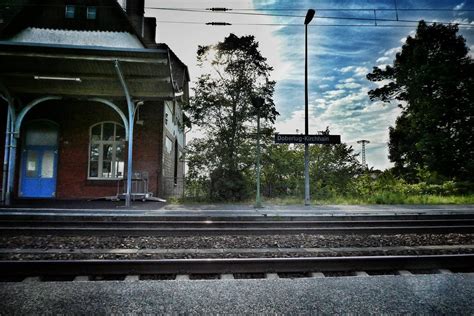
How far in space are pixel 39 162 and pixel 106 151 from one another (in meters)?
3.81

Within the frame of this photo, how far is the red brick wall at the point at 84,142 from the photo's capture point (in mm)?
16125

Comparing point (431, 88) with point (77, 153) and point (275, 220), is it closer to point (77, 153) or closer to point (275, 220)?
point (275, 220)

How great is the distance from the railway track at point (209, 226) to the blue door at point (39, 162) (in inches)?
294

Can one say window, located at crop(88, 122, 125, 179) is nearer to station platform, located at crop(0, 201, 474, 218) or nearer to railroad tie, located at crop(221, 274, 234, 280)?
station platform, located at crop(0, 201, 474, 218)

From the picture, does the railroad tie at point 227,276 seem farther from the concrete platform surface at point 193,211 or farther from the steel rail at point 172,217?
the concrete platform surface at point 193,211

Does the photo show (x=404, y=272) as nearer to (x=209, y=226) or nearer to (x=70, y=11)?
(x=209, y=226)

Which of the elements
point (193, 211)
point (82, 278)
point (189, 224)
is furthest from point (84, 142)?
point (82, 278)

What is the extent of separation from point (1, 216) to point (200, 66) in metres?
12.2

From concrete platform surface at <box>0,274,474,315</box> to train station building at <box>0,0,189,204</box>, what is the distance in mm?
10716

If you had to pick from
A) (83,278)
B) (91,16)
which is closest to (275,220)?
(83,278)

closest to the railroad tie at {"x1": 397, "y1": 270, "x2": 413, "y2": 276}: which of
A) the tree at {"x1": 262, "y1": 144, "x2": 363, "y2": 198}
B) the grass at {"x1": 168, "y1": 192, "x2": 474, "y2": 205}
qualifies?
the grass at {"x1": 168, "y1": 192, "x2": 474, "y2": 205}

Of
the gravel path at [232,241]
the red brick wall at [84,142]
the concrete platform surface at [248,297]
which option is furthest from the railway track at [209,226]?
the red brick wall at [84,142]

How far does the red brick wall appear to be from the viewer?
16.1m

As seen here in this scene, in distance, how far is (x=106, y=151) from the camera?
1664cm
